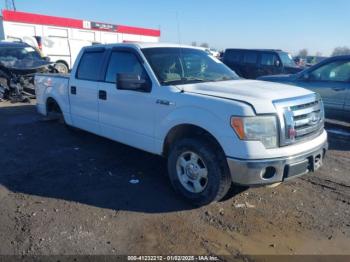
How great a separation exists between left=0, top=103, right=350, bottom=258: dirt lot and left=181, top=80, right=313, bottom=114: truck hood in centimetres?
126

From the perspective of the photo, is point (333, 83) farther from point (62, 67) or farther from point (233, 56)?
point (62, 67)

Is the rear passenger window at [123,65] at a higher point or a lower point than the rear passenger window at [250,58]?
higher

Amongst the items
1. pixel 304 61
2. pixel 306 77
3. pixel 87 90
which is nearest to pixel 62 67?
pixel 306 77

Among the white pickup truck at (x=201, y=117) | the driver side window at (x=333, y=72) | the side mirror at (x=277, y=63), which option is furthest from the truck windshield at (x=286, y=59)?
the white pickup truck at (x=201, y=117)

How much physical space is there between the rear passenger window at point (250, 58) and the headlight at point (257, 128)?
42.7 feet

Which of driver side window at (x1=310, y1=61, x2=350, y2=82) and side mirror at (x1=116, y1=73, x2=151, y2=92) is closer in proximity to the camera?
side mirror at (x1=116, y1=73, x2=151, y2=92)


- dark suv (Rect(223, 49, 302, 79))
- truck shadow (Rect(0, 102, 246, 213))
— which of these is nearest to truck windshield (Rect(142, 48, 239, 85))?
truck shadow (Rect(0, 102, 246, 213))

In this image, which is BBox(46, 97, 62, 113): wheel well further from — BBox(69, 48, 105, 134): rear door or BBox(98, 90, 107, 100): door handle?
BBox(98, 90, 107, 100): door handle

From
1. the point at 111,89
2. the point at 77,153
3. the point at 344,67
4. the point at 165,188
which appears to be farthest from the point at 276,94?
the point at 344,67

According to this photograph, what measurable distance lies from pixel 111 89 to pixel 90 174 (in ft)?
4.16

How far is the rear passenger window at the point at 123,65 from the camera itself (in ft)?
16.4

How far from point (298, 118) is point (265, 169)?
735 mm

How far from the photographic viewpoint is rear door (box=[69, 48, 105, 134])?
5.77m

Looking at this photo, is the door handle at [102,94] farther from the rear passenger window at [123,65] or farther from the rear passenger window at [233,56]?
the rear passenger window at [233,56]
